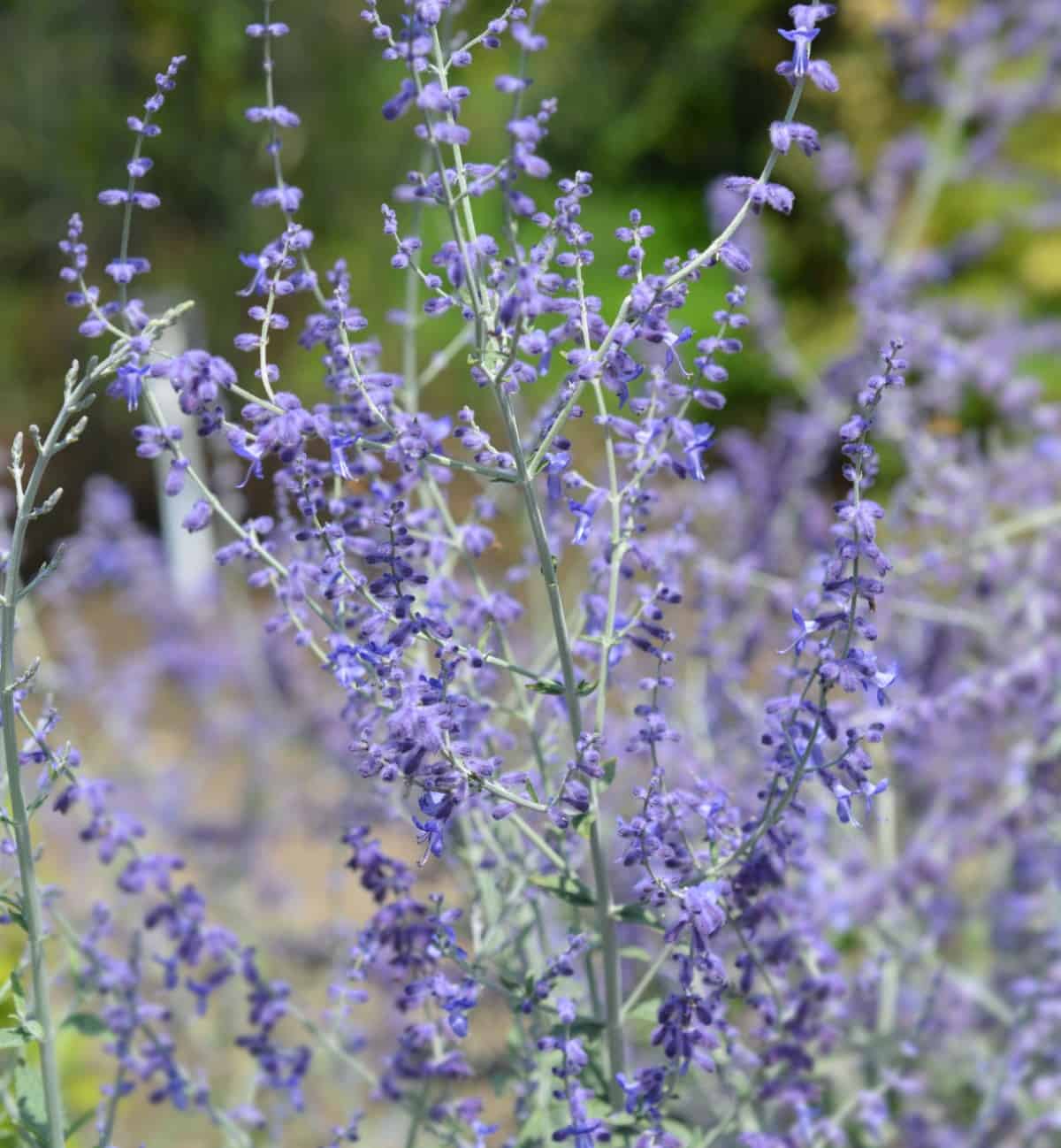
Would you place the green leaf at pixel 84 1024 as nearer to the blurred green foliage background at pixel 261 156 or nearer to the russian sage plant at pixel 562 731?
the russian sage plant at pixel 562 731

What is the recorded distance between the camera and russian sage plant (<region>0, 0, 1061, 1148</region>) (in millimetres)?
1366

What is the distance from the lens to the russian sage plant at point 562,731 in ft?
4.48

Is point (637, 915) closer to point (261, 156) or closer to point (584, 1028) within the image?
point (584, 1028)

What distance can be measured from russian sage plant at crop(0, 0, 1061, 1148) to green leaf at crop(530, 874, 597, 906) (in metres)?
0.01

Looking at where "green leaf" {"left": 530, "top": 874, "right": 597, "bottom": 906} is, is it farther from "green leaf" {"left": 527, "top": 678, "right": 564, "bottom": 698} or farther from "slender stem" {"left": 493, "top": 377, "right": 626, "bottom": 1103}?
"green leaf" {"left": 527, "top": 678, "right": 564, "bottom": 698}

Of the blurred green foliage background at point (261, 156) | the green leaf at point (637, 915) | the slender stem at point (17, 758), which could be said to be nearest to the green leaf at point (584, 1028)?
the green leaf at point (637, 915)

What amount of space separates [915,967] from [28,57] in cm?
835

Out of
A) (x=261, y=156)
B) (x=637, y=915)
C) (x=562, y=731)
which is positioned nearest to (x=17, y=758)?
(x=637, y=915)

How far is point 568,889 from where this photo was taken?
156 cm

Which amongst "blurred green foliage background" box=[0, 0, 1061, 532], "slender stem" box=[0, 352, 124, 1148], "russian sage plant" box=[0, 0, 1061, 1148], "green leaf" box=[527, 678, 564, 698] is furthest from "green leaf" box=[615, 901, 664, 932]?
"blurred green foliage background" box=[0, 0, 1061, 532]

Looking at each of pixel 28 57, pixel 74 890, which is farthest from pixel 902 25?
pixel 28 57

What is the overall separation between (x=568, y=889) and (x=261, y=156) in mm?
7246

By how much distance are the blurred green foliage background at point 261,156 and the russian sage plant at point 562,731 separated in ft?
14.2

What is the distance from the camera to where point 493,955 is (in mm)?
1762
